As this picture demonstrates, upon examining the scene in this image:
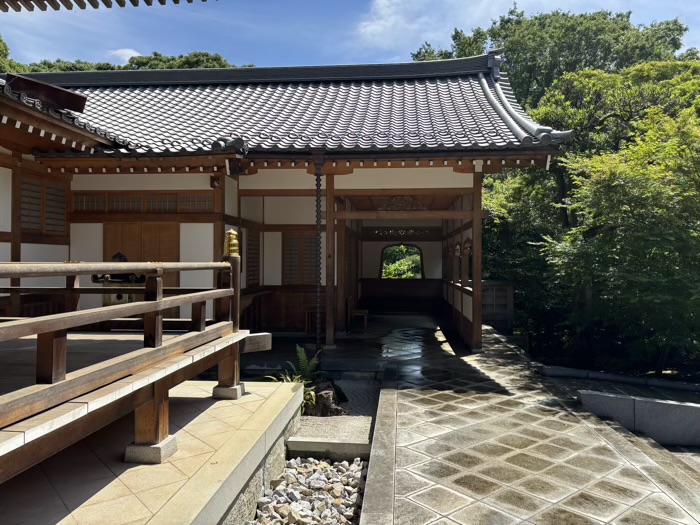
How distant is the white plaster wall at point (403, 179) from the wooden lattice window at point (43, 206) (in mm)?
4793

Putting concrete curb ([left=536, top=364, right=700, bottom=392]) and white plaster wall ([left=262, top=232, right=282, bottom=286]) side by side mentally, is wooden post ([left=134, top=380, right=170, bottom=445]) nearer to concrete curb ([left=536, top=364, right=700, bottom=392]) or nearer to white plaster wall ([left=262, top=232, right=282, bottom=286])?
concrete curb ([left=536, top=364, right=700, bottom=392])

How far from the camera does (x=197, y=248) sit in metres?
8.54

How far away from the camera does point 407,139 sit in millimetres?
8148

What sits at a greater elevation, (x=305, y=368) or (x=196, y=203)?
(x=196, y=203)

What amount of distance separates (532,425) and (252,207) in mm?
7153

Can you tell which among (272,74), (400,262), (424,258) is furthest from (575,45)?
(272,74)

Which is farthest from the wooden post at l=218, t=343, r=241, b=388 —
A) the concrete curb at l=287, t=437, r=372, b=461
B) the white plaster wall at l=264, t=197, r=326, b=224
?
the white plaster wall at l=264, t=197, r=326, b=224

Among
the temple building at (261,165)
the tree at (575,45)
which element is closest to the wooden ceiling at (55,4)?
the temple building at (261,165)

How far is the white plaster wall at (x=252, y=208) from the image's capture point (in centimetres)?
998

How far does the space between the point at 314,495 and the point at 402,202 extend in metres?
5.97

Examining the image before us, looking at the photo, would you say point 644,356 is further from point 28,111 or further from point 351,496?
point 28,111

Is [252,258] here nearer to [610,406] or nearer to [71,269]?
[610,406]

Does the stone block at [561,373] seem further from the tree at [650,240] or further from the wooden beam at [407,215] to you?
the wooden beam at [407,215]

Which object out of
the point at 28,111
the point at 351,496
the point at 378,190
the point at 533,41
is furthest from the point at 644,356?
the point at 533,41
